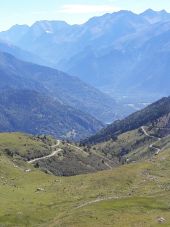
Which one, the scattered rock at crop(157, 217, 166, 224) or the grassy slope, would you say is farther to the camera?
the grassy slope

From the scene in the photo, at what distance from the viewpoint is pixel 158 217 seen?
84.8 m

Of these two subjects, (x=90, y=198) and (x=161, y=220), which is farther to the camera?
(x=90, y=198)

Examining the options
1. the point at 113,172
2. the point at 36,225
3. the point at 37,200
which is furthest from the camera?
the point at 113,172

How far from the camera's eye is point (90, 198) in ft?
352

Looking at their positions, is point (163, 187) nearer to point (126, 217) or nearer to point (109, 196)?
point (109, 196)

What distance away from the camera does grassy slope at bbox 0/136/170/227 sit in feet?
283

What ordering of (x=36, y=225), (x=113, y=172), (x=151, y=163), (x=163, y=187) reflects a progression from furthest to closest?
(x=151, y=163), (x=113, y=172), (x=163, y=187), (x=36, y=225)

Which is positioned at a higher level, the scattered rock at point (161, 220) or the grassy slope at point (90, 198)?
the grassy slope at point (90, 198)

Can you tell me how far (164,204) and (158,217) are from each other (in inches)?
461

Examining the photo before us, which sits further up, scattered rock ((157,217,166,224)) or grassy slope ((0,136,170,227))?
grassy slope ((0,136,170,227))

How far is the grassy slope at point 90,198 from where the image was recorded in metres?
86.1

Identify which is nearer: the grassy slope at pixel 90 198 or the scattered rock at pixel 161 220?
the scattered rock at pixel 161 220

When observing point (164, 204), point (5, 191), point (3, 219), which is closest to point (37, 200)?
point (5, 191)

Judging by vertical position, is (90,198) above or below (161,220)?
above
